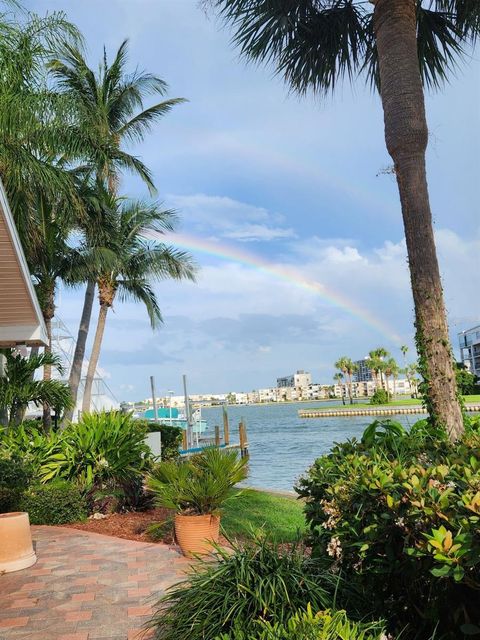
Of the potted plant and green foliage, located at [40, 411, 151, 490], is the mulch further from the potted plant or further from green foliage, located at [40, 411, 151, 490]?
the potted plant

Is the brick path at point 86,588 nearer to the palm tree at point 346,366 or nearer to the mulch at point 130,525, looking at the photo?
the mulch at point 130,525

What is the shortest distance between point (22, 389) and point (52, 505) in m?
3.59

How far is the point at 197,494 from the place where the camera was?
6152 mm

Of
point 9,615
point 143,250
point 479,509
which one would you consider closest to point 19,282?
point 9,615

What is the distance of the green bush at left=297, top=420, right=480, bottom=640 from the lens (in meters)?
2.17

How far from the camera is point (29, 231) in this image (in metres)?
14.9

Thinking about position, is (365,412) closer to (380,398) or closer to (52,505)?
(380,398)

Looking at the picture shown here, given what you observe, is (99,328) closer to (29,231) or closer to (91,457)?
(29,231)

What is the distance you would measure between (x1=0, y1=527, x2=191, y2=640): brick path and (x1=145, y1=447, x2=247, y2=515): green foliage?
1.85ft

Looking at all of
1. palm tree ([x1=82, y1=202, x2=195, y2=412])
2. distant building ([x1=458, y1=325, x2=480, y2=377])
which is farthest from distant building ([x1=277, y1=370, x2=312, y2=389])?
palm tree ([x1=82, y1=202, x2=195, y2=412])

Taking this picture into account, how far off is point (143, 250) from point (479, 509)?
73.5 feet

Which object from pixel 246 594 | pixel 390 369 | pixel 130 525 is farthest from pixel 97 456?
pixel 390 369

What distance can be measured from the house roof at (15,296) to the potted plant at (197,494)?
3.94 meters

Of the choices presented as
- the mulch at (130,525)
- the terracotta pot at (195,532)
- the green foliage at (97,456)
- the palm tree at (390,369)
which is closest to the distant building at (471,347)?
the palm tree at (390,369)
